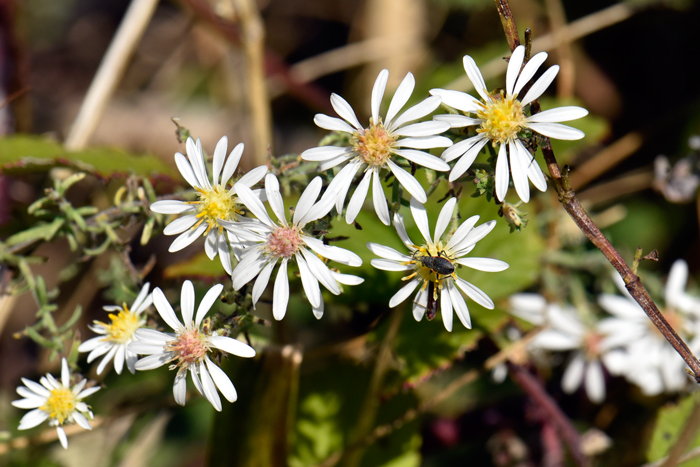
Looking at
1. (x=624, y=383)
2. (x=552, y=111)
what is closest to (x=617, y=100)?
(x=624, y=383)

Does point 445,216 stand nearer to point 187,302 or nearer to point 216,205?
point 216,205

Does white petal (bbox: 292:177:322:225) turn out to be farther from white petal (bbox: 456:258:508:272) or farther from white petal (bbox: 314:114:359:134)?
white petal (bbox: 456:258:508:272)

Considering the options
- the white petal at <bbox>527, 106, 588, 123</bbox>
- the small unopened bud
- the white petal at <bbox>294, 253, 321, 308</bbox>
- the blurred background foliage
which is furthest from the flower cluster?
→ the white petal at <bbox>294, 253, 321, 308</bbox>

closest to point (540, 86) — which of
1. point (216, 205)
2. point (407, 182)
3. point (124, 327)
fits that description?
point (407, 182)

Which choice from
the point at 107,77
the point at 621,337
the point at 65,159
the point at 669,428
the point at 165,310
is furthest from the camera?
the point at 107,77

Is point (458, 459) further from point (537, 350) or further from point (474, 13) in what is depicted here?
point (474, 13)

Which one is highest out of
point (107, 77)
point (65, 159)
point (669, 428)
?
point (107, 77)
